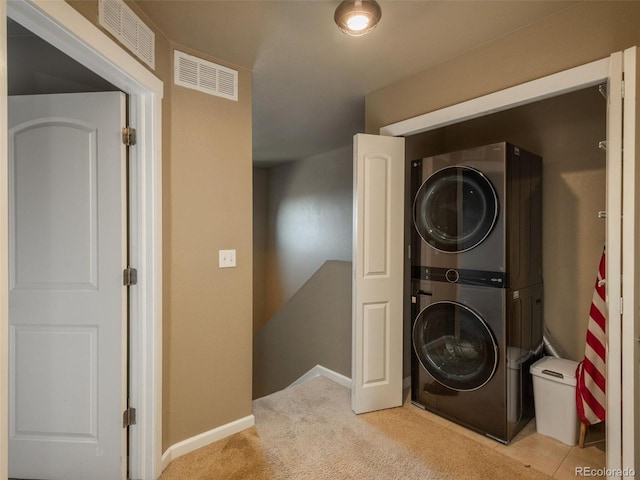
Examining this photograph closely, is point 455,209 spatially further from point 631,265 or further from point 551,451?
point 551,451

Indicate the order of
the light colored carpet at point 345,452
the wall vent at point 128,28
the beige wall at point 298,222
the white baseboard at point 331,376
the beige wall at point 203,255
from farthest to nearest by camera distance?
1. the beige wall at point 298,222
2. the white baseboard at point 331,376
3. the beige wall at point 203,255
4. the light colored carpet at point 345,452
5. the wall vent at point 128,28

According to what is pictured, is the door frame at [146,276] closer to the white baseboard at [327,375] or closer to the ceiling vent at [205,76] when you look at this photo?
the ceiling vent at [205,76]

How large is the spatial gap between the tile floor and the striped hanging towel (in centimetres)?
20

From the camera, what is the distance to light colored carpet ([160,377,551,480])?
1.83 metres

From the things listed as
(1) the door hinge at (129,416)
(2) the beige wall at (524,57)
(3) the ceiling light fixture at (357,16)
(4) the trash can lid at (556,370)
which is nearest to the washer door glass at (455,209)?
(2) the beige wall at (524,57)

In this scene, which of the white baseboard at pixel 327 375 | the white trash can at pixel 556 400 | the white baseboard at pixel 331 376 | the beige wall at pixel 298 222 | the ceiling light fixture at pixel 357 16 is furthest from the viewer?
the beige wall at pixel 298 222

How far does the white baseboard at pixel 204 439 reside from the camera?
1.93m

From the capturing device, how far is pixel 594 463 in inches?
75.5

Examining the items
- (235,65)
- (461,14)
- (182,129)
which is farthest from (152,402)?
(461,14)

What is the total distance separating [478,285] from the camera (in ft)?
7.09

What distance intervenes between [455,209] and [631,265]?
3.23 ft

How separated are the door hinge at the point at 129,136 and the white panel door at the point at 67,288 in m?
0.04

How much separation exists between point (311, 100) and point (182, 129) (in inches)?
49.8

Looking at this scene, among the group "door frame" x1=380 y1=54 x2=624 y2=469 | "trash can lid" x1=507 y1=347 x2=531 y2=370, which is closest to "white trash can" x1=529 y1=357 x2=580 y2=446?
"trash can lid" x1=507 y1=347 x2=531 y2=370
